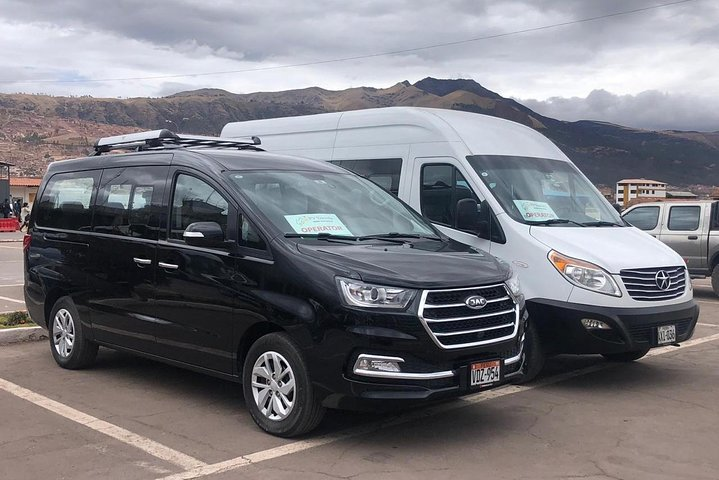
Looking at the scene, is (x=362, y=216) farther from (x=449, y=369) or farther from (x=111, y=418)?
(x=111, y=418)

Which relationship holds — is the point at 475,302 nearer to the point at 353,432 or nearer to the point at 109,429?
the point at 353,432

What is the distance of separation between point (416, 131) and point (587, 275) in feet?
8.66

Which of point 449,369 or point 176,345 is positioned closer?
point 449,369

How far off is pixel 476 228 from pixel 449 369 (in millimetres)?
2651

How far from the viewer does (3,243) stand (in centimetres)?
3005

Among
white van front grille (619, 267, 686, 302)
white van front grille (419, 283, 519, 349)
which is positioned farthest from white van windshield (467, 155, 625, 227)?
white van front grille (419, 283, 519, 349)

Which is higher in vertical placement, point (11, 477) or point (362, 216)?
point (362, 216)

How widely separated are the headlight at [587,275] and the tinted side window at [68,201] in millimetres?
4352

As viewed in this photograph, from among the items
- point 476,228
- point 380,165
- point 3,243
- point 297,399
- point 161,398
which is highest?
point 380,165

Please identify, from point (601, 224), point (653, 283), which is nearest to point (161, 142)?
point (601, 224)

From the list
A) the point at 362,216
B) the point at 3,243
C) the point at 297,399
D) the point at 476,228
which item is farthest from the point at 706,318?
the point at 3,243

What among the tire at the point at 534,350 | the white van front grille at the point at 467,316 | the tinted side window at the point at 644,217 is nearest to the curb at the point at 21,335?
the tire at the point at 534,350

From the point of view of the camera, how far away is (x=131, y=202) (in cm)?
673

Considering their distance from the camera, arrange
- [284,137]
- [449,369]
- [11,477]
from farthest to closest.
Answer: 1. [284,137]
2. [449,369]
3. [11,477]
